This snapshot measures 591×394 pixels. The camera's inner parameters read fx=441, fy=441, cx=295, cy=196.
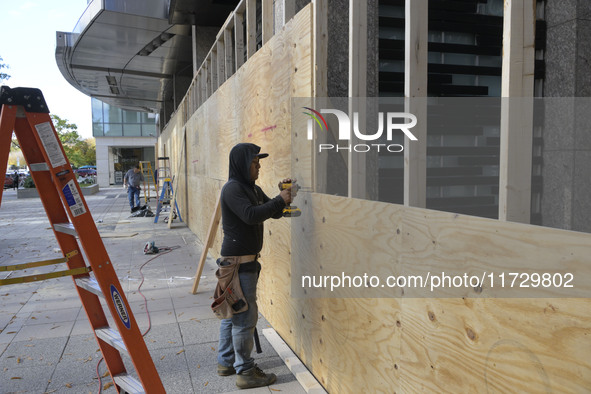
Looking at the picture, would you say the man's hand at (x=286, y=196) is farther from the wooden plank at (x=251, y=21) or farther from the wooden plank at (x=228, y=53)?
the wooden plank at (x=228, y=53)

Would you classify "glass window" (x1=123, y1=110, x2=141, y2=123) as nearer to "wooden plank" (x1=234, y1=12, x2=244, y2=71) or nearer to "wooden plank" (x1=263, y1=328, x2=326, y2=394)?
"wooden plank" (x1=234, y1=12, x2=244, y2=71)

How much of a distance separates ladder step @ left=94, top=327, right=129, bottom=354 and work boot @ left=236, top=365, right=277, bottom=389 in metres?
1.14

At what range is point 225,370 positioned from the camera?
3.79 metres

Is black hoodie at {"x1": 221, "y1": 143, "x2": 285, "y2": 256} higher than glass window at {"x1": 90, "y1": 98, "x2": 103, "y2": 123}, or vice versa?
glass window at {"x1": 90, "y1": 98, "x2": 103, "y2": 123}

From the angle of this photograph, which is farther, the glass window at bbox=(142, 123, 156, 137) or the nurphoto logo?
the glass window at bbox=(142, 123, 156, 137)

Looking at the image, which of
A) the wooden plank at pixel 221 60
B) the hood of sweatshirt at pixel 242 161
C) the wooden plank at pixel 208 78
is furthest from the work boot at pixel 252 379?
the wooden plank at pixel 208 78

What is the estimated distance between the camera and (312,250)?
3.53m

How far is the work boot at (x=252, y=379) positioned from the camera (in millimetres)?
3537

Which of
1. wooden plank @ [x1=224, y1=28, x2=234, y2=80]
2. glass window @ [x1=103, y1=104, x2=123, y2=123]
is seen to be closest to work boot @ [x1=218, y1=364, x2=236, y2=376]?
wooden plank @ [x1=224, y1=28, x2=234, y2=80]

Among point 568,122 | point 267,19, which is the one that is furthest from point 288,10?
point 568,122

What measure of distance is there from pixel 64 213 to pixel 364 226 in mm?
1976

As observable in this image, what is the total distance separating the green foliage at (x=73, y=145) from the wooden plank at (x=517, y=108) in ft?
168

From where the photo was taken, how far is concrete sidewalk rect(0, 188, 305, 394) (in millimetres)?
3686

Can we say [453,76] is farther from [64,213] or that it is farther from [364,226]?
[64,213]
